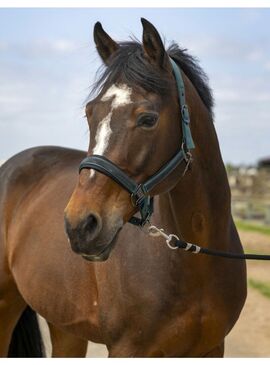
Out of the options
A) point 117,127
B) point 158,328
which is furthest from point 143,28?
point 158,328

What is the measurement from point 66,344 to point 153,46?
8.49 feet

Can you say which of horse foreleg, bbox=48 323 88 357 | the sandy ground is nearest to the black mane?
horse foreleg, bbox=48 323 88 357

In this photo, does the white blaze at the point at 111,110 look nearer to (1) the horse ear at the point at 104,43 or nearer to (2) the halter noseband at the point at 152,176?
(2) the halter noseband at the point at 152,176

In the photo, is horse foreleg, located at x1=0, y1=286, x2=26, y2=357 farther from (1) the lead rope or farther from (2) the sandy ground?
(1) the lead rope

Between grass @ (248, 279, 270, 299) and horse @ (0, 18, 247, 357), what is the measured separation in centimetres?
630

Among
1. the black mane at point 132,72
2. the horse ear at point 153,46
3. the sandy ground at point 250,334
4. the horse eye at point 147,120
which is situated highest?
the horse ear at point 153,46

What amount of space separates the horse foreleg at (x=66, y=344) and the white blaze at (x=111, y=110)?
2.31 meters

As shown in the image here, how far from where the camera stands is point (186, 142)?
2928 millimetres

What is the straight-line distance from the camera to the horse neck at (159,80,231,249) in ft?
10.2

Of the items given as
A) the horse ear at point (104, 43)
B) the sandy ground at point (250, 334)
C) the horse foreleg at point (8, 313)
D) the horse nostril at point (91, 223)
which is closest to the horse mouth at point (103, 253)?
the horse nostril at point (91, 223)

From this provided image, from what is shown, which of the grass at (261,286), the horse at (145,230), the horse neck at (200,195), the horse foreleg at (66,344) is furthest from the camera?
the grass at (261,286)

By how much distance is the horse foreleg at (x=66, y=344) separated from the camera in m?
4.66

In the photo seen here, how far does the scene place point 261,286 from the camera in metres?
10.3

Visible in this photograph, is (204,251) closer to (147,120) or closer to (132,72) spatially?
(147,120)
